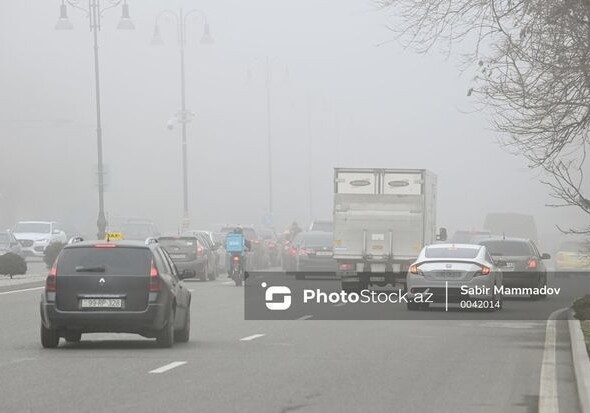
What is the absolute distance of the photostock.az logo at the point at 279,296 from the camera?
102 ft

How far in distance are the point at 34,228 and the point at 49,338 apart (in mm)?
47713

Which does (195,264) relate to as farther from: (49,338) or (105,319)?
(105,319)

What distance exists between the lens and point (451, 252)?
29.4 m

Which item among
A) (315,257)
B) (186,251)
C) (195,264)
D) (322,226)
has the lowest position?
(195,264)

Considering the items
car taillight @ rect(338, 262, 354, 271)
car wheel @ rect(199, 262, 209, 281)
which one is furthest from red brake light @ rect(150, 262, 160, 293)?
car wheel @ rect(199, 262, 209, 281)

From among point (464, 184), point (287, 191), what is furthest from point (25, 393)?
point (464, 184)

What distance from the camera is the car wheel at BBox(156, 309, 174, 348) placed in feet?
62.6

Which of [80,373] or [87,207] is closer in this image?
[80,373]

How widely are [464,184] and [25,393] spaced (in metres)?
129

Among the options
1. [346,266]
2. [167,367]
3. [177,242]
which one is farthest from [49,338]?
[177,242]

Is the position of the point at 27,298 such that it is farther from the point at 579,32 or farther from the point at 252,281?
the point at 579,32

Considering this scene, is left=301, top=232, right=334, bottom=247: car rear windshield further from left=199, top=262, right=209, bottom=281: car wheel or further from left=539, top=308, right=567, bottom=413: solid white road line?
left=539, top=308, right=567, bottom=413: solid white road line

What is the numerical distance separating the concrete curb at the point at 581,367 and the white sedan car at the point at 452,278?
7236mm

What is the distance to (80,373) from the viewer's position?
A: 15336 mm
